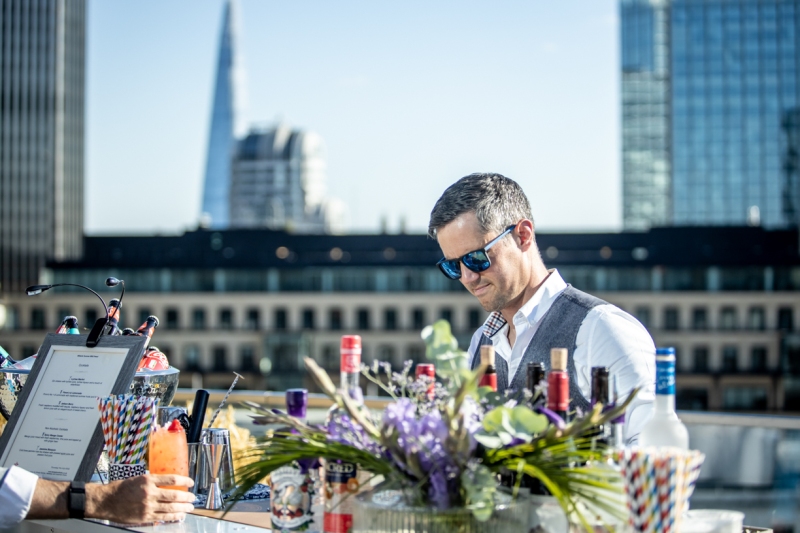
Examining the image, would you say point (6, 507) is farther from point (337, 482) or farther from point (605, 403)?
point (605, 403)

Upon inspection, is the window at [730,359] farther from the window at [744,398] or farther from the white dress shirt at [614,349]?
the white dress shirt at [614,349]

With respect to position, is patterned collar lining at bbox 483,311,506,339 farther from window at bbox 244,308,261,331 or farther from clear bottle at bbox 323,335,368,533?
window at bbox 244,308,261,331

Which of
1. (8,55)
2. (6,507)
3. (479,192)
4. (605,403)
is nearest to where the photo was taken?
(605,403)

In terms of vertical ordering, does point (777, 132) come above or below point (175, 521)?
A: above

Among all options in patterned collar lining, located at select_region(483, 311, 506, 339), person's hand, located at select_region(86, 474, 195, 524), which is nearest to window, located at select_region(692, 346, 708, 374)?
patterned collar lining, located at select_region(483, 311, 506, 339)

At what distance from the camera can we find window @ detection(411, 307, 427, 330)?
63.5 metres

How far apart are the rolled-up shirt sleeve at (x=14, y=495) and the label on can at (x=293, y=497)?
697 millimetres

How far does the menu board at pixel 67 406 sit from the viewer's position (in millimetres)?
2721

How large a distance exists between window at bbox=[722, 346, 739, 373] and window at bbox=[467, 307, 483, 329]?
15.0m

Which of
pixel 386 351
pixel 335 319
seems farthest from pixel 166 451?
pixel 386 351

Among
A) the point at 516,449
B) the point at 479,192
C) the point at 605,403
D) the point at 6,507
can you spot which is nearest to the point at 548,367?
the point at 479,192

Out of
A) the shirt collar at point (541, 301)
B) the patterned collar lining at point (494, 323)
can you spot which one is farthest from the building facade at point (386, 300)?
the shirt collar at point (541, 301)

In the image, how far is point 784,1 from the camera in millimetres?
104688

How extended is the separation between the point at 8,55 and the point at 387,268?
159 feet
